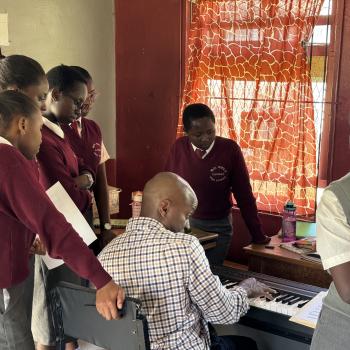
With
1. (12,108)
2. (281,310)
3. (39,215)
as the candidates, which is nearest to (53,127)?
(12,108)

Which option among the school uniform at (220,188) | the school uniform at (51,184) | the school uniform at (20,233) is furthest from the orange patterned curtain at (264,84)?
the school uniform at (20,233)

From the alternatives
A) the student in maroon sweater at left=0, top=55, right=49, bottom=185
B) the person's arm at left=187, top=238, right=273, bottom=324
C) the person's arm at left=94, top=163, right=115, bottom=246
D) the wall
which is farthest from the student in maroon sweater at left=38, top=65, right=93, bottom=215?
the wall

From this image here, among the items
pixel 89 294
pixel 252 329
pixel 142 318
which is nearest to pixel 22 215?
pixel 89 294

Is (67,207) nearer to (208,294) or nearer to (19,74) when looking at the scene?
(19,74)

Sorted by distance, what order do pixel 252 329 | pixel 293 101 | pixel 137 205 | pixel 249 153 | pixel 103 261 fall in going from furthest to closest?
pixel 249 153, pixel 293 101, pixel 137 205, pixel 252 329, pixel 103 261

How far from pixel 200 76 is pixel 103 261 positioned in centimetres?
238

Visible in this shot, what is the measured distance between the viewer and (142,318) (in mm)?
1345

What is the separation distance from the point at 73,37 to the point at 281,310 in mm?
3031

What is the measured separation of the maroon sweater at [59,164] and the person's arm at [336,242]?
1.29m

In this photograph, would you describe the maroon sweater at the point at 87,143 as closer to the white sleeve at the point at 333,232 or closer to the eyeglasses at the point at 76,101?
the eyeglasses at the point at 76,101

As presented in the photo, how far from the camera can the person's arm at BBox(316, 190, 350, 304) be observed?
1124mm

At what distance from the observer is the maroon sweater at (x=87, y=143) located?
8.17 feet

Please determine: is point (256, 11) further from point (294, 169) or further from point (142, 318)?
point (142, 318)

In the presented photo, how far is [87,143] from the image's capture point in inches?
101
